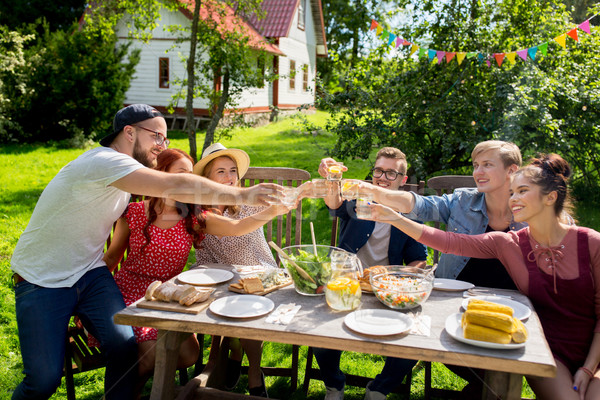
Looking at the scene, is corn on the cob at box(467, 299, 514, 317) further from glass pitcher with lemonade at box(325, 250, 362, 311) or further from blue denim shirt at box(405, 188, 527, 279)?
blue denim shirt at box(405, 188, 527, 279)

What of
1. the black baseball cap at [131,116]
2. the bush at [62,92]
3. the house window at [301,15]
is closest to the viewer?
the black baseball cap at [131,116]

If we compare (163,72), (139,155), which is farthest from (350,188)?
(163,72)

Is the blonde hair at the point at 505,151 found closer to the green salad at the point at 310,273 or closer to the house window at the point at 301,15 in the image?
the green salad at the point at 310,273

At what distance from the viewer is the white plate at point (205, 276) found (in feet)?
8.40

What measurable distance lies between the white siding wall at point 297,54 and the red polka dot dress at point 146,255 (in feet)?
56.6

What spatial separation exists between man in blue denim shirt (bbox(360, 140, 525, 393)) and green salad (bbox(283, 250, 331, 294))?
877 mm

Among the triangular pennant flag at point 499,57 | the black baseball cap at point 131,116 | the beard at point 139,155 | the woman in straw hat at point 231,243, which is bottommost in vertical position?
the woman in straw hat at point 231,243

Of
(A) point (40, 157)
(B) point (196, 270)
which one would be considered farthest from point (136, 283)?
(A) point (40, 157)

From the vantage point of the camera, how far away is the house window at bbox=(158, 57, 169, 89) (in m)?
16.9

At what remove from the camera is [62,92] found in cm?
1244

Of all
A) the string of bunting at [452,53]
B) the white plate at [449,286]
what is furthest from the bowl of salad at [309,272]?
the string of bunting at [452,53]

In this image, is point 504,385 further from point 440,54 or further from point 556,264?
point 440,54

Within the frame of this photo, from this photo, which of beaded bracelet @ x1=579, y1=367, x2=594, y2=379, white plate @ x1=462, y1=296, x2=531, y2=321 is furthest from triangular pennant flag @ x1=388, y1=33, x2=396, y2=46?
beaded bracelet @ x1=579, y1=367, x2=594, y2=379

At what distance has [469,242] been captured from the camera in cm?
268
